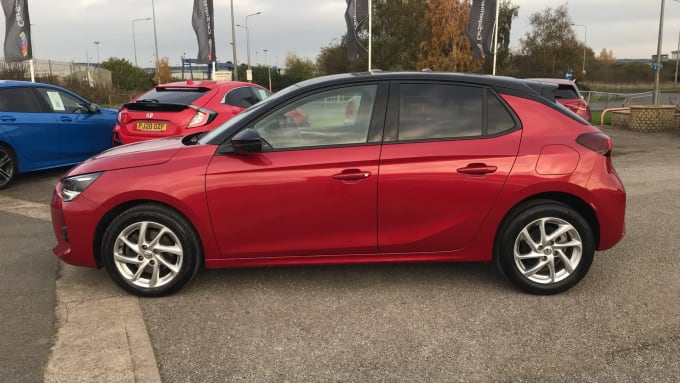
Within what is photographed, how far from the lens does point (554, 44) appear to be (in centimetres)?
5122

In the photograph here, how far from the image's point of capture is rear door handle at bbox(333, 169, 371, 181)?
3.79 metres

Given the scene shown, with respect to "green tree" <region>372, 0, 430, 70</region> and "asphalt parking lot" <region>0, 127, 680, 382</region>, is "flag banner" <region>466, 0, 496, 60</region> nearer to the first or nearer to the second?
"asphalt parking lot" <region>0, 127, 680, 382</region>

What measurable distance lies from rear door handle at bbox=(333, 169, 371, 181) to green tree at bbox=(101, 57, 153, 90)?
228ft

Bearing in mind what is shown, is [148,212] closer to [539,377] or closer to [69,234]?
[69,234]

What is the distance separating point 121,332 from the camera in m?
3.50

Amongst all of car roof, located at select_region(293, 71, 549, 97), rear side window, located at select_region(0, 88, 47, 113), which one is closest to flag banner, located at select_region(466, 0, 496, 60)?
rear side window, located at select_region(0, 88, 47, 113)

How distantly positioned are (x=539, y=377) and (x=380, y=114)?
2.00 m

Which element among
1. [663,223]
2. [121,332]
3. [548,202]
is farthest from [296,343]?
[663,223]

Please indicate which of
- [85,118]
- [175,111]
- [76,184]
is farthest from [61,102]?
[76,184]

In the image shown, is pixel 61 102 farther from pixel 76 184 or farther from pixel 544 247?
pixel 544 247

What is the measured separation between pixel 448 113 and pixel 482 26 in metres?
19.2

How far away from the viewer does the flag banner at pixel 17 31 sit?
599 inches

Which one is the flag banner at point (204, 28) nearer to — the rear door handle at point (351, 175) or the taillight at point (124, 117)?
the taillight at point (124, 117)

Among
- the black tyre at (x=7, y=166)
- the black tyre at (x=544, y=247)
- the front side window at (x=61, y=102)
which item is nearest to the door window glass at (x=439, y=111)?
Answer: the black tyre at (x=544, y=247)
